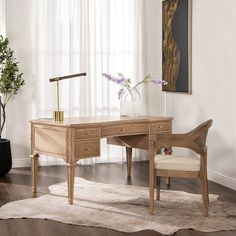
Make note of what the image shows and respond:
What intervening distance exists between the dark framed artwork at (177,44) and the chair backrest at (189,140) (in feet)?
6.44

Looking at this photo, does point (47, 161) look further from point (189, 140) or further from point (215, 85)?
point (189, 140)

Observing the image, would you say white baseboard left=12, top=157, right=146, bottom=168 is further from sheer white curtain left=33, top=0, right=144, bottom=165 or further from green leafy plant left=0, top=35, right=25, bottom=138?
green leafy plant left=0, top=35, right=25, bottom=138

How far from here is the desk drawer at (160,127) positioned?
5.34 meters

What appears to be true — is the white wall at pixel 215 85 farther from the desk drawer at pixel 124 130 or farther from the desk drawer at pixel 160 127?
the desk drawer at pixel 124 130

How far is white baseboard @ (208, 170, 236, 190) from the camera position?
206 inches

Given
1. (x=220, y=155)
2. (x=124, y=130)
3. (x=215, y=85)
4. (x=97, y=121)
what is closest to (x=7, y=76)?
(x=97, y=121)

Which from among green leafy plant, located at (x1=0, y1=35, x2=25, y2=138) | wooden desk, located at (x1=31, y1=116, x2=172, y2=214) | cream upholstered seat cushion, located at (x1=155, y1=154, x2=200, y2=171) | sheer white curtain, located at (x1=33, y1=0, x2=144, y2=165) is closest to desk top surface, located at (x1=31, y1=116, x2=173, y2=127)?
wooden desk, located at (x1=31, y1=116, x2=172, y2=214)

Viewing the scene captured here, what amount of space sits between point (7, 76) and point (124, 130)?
5.88 feet

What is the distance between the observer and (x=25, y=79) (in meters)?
6.49

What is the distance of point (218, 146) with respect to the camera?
18.2 feet

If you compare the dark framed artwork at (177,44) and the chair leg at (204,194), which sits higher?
the dark framed artwork at (177,44)

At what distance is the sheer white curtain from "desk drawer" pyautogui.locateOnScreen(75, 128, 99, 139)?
1.95 metres

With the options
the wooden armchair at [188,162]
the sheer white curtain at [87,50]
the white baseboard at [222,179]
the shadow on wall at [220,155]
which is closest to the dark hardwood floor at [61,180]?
the white baseboard at [222,179]

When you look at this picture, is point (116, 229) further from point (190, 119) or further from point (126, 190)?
point (190, 119)
